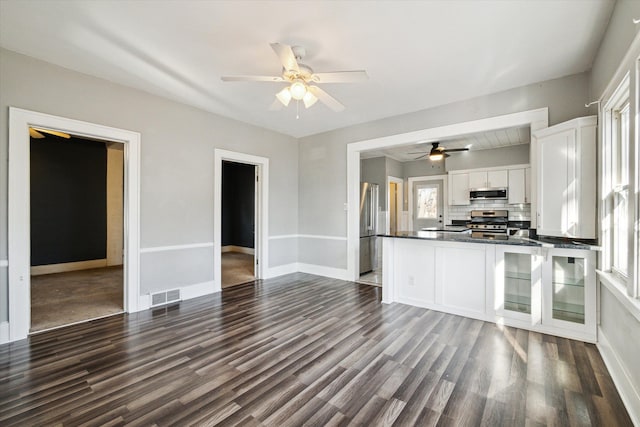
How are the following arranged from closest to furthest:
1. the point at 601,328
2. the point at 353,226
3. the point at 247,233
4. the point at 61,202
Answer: the point at 601,328
the point at 353,226
the point at 61,202
the point at 247,233

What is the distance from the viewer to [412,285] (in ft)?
12.8

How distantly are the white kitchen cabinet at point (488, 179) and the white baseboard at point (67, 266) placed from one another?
8.96 meters

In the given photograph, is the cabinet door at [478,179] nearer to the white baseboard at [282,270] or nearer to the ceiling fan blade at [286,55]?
the white baseboard at [282,270]

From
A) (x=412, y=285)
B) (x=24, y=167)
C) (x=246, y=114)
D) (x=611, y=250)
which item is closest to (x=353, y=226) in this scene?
(x=412, y=285)

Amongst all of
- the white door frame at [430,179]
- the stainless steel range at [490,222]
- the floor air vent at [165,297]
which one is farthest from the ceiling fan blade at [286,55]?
the white door frame at [430,179]

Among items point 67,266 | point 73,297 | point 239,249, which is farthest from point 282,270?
point 67,266

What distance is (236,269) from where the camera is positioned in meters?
6.25

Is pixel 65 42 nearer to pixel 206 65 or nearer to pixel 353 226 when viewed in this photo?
pixel 206 65

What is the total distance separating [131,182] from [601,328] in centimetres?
536

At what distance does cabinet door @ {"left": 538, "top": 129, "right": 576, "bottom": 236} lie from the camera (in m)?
2.86

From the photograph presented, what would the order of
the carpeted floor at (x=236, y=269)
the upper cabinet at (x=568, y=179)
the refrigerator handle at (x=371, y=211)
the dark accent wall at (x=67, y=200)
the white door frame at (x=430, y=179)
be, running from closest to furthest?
the upper cabinet at (x=568, y=179)
the carpeted floor at (x=236, y=269)
the dark accent wall at (x=67, y=200)
the refrigerator handle at (x=371, y=211)
the white door frame at (x=430, y=179)

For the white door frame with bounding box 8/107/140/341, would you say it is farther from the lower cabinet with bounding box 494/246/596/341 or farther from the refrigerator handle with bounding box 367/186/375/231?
the lower cabinet with bounding box 494/246/596/341

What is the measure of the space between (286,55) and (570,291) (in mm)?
3622

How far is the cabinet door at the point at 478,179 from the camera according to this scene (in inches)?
265
